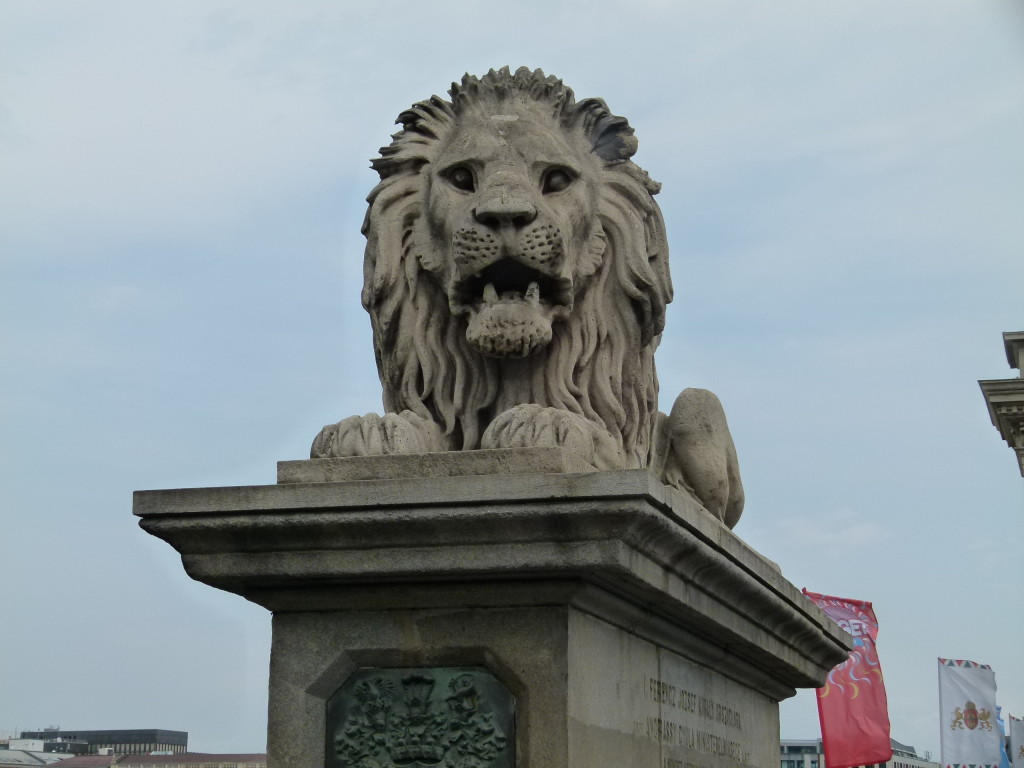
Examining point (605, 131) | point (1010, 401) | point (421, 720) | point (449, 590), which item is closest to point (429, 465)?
point (449, 590)

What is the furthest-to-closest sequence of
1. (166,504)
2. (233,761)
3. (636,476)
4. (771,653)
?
(233,761) → (771,653) → (166,504) → (636,476)

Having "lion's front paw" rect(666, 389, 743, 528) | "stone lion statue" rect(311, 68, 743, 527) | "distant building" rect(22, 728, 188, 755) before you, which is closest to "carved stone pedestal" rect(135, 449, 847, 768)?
"stone lion statue" rect(311, 68, 743, 527)

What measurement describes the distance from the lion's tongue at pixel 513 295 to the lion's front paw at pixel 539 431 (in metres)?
0.51

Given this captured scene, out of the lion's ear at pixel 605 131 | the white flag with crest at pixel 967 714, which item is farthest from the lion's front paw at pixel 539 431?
the white flag with crest at pixel 967 714

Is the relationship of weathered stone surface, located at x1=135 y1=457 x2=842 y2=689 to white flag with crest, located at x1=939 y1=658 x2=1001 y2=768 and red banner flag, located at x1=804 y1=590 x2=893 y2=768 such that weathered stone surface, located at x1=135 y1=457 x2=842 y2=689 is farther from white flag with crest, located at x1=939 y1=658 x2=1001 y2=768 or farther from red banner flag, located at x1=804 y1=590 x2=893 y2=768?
white flag with crest, located at x1=939 y1=658 x2=1001 y2=768

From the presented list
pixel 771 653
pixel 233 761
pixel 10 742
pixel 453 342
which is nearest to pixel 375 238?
pixel 453 342

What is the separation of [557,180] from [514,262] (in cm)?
52

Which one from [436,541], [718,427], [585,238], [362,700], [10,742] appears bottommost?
[362,700]

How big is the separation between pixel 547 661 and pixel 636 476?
0.70 m

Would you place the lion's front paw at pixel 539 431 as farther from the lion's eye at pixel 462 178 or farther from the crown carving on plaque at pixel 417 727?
the lion's eye at pixel 462 178

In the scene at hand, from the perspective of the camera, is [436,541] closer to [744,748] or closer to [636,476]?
[636,476]

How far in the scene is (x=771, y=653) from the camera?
7.16m

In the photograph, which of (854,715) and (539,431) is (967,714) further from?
(539,431)

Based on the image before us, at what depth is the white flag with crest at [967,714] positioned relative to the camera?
21.0 metres
